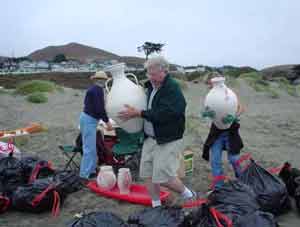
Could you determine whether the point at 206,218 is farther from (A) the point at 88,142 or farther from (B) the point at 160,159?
(A) the point at 88,142

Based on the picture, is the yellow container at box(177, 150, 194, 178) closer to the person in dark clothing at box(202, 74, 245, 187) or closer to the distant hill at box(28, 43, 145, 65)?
the person in dark clothing at box(202, 74, 245, 187)

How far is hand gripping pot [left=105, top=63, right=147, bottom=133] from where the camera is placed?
12.0 ft

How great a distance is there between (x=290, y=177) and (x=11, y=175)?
3065 mm

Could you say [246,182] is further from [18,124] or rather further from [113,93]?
[18,124]

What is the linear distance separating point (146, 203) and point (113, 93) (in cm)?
136

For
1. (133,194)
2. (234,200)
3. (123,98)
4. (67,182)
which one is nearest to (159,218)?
(234,200)

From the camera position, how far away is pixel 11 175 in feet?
15.2

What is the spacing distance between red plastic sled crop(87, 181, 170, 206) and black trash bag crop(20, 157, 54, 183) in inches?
20.9

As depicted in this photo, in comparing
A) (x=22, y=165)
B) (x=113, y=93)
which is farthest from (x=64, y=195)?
(x=113, y=93)

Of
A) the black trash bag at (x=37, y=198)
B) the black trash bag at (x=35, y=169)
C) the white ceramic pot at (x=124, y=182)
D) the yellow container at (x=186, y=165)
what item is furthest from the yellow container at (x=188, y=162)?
the black trash bag at (x=37, y=198)

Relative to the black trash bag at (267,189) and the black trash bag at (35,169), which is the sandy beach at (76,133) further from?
the black trash bag at (35,169)

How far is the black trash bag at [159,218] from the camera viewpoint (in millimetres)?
3064

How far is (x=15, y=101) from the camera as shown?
1414cm

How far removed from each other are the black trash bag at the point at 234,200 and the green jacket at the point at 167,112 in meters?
0.63
